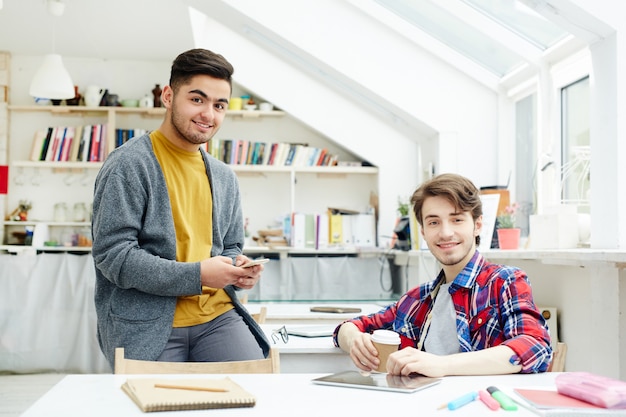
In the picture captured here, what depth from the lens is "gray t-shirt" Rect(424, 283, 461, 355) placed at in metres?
1.93

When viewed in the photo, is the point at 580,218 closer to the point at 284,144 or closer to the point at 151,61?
the point at 284,144

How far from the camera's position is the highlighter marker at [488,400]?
4.07 ft

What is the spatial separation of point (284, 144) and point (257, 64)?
79 centimetres

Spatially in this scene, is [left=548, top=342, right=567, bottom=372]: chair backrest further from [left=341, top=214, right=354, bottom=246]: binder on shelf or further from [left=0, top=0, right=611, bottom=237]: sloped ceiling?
[left=341, top=214, right=354, bottom=246]: binder on shelf

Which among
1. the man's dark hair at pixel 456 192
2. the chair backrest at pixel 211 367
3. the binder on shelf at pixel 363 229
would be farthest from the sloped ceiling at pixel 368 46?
the chair backrest at pixel 211 367

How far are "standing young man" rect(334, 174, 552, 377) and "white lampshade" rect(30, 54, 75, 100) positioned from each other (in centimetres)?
398

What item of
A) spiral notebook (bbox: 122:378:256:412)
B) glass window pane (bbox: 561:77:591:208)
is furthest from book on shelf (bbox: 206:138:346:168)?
spiral notebook (bbox: 122:378:256:412)

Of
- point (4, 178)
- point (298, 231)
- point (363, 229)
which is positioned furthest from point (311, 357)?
point (4, 178)

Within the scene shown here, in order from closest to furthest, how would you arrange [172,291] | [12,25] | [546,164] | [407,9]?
[172,291]
[546,164]
[407,9]
[12,25]

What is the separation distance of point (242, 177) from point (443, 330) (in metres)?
5.26

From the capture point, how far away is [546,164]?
4055 millimetres

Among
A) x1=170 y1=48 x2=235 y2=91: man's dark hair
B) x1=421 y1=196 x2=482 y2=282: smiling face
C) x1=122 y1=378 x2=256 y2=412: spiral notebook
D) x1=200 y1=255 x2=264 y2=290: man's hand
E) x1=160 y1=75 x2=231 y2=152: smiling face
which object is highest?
x1=170 y1=48 x2=235 y2=91: man's dark hair

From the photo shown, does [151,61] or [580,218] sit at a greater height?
[151,61]

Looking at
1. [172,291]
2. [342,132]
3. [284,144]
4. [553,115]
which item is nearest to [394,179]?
[342,132]
